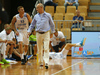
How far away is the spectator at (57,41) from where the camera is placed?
44.4 ft

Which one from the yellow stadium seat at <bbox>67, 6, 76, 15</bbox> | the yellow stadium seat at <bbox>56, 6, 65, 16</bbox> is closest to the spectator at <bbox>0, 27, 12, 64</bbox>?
the yellow stadium seat at <bbox>56, 6, 65, 16</bbox>

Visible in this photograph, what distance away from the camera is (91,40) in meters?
13.4

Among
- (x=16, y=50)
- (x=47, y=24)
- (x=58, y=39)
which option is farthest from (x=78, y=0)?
(x=47, y=24)

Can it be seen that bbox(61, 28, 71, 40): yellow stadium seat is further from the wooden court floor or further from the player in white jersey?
the wooden court floor

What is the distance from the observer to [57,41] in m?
13.7

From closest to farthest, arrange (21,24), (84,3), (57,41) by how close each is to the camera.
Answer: (21,24), (57,41), (84,3)

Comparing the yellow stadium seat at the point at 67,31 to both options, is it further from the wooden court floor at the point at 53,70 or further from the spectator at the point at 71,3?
the wooden court floor at the point at 53,70

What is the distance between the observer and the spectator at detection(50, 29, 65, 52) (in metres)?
13.5

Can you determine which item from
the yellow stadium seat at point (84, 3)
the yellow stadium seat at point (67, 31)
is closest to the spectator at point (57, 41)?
the yellow stadium seat at point (67, 31)

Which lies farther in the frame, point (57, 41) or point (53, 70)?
point (57, 41)

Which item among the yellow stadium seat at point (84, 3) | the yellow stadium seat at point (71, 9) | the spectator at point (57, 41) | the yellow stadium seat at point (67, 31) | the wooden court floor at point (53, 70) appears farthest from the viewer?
the yellow stadium seat at point (84, 3)

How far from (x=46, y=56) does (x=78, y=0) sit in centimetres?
1040

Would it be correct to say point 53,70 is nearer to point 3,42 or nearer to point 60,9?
point 3,42

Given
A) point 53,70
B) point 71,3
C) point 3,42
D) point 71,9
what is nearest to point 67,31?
point 71,9
